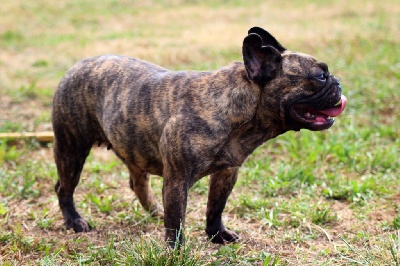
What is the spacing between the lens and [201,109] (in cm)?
459

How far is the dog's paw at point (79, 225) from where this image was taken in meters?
5.64

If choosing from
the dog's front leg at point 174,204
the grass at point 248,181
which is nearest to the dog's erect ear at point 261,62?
the dog's front leg at point 174,204

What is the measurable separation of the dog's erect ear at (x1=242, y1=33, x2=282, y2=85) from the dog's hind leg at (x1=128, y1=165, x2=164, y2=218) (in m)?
1.75

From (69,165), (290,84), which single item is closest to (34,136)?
(69,165)

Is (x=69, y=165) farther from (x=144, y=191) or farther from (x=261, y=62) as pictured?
(x=261, y=62)

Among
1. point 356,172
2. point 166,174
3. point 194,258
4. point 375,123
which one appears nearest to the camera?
point 194,258

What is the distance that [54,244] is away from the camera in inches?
209

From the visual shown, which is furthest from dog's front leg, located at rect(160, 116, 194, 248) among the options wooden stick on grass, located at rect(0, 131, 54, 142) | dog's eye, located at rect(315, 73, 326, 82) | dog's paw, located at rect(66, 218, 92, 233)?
wooden stick on grass, located at rect(0, 131, 54, 142)

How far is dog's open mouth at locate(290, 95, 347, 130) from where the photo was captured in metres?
4.51

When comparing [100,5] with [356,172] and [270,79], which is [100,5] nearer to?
[356,172]

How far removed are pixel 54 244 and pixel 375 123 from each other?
4.82 metres

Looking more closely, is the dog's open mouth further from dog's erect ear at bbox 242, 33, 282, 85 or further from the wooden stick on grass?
the wooden stick on grass

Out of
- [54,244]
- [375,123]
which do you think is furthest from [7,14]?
[54,244]

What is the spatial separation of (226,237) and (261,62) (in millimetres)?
1739
